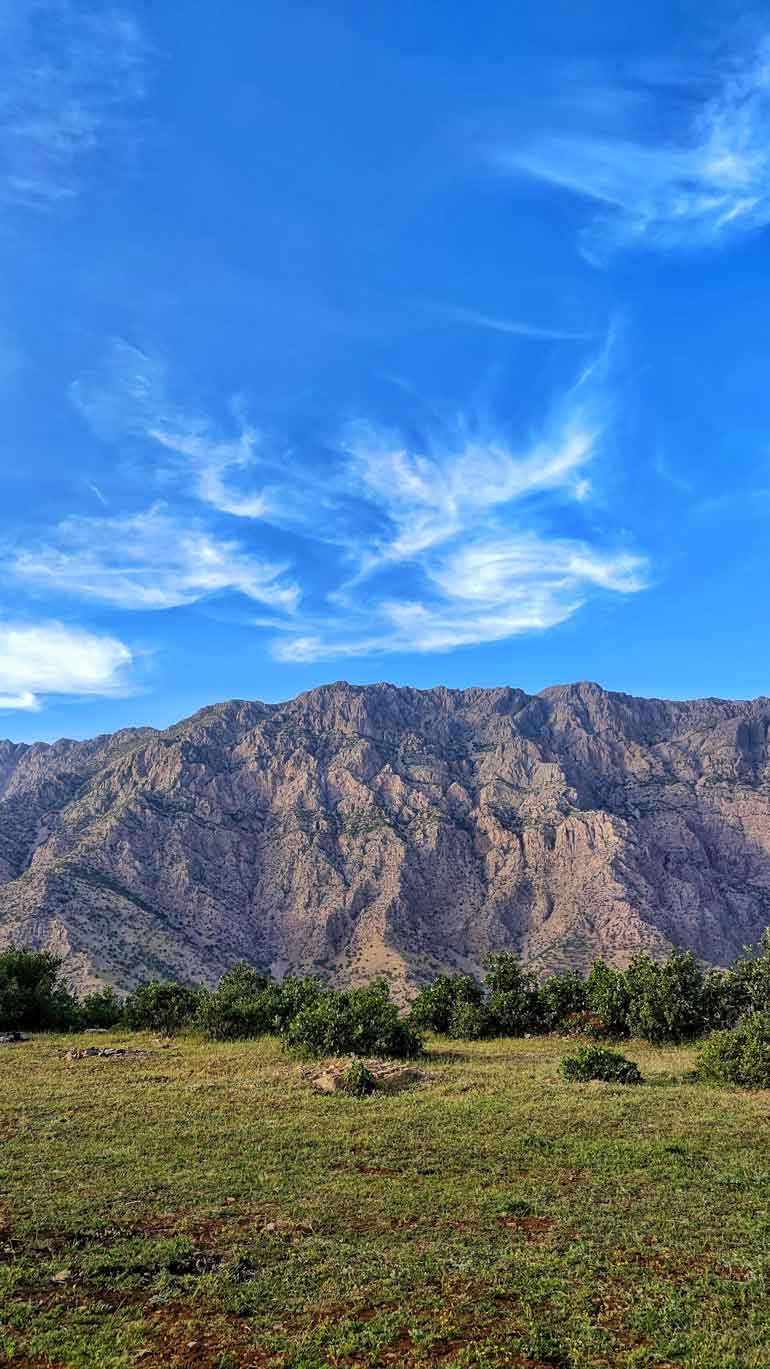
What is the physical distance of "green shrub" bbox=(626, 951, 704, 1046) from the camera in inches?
1511

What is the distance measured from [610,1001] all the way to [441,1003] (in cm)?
1037

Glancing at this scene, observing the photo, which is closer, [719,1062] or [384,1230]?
[384,1230]

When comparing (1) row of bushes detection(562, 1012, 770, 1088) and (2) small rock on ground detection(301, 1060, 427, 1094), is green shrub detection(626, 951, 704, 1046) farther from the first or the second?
(2) small rock on ground detection(301, 1060, 427, 1094)

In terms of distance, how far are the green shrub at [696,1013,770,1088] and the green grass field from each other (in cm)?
261

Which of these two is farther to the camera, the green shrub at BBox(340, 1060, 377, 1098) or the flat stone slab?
the flat stone slab

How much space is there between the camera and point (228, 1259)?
1192cm

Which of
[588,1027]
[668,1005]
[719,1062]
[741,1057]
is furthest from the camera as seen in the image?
[588,1027]

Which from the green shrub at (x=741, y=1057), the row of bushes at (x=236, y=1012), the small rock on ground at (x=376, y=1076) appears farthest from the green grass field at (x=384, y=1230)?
the row of bushes at (x=236, y=1012)

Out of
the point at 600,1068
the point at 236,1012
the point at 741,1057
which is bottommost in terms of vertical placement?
the point at 600,1068

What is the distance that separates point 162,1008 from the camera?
43344mm

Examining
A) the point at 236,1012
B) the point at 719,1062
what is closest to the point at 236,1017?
the point at 236,1012

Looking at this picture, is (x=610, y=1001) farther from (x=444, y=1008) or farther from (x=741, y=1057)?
(x=741, y=1057)

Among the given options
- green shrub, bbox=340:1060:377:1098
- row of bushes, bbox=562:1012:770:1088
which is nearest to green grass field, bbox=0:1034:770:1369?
green shrub, bbox=340:1060:377:1098

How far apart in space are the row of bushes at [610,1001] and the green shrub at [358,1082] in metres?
18.4
